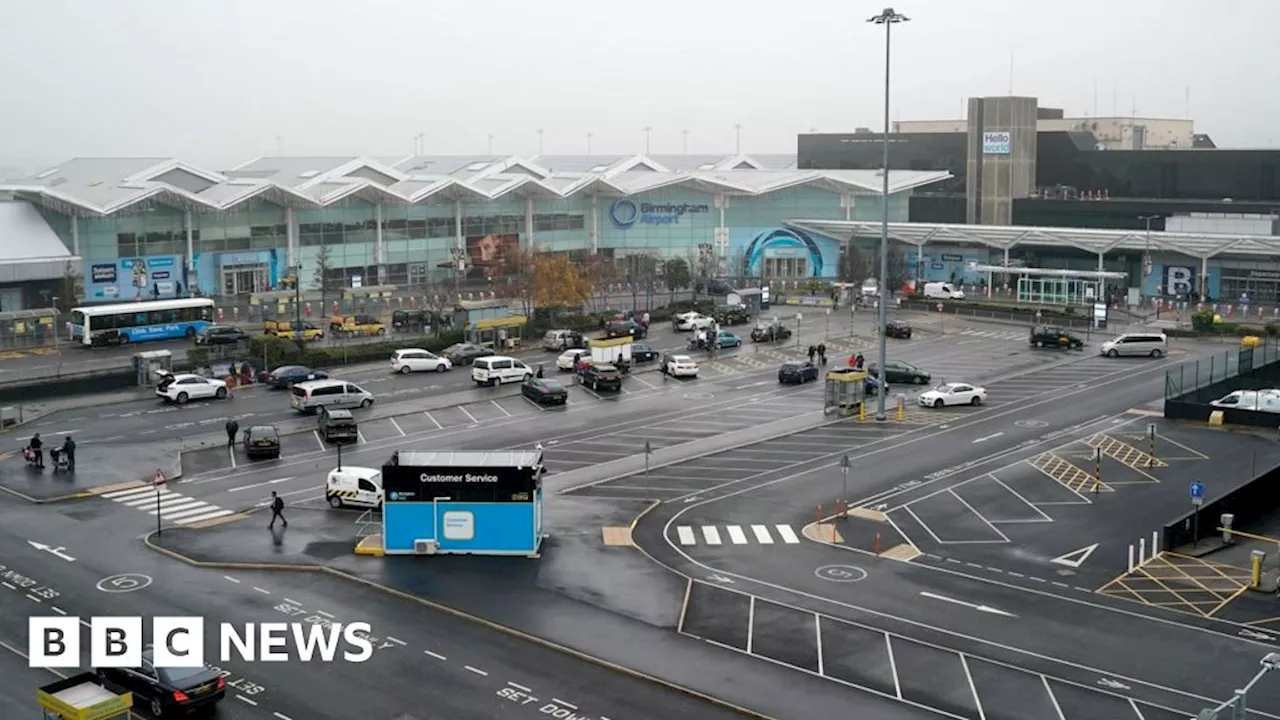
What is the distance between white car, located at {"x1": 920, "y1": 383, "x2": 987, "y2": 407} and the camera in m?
51.6

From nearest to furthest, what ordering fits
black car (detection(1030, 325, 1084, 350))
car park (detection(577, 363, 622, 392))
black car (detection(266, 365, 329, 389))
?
car park (detection(577, 363, 622, 392)) < black car (detection(266, 365, 329, 389)) < black car (detection(1030, 325, 1084, 350))

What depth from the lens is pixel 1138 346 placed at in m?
63.8

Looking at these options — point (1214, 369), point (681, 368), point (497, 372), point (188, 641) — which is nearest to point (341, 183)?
point (497, 372)

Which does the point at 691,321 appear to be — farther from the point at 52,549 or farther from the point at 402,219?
the point at 52,549

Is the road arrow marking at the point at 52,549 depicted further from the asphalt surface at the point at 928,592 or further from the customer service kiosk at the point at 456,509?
the asphalt surface at the point at 928,592

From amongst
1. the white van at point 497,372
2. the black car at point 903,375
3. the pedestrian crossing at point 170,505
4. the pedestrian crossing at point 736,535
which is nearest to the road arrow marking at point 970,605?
the pedestrian crossing at point 736,535

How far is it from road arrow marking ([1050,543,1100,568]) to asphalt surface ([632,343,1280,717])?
1.00 ft

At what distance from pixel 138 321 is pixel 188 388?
51.5ft

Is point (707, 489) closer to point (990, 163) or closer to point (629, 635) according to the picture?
point (629, 635)

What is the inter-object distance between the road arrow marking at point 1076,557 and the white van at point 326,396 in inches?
1122

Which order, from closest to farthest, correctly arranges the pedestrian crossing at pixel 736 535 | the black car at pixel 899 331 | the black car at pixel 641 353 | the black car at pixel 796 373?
the pedestrian crossing at pixel 736 535, the black car at pixel 796 373, the black car at pixel 641 353, the black car at pixel 899 331

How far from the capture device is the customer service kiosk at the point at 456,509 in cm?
3225

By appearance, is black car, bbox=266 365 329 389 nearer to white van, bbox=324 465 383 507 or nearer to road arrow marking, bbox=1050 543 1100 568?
white van, bbox=324 465 383 507

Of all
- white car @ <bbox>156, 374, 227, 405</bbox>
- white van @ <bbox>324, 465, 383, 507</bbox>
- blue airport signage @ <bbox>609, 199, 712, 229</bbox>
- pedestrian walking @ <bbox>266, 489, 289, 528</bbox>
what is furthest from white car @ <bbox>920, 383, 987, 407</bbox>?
blue airport signage @ <bbox>609, 199, 712, 229</bbox>
